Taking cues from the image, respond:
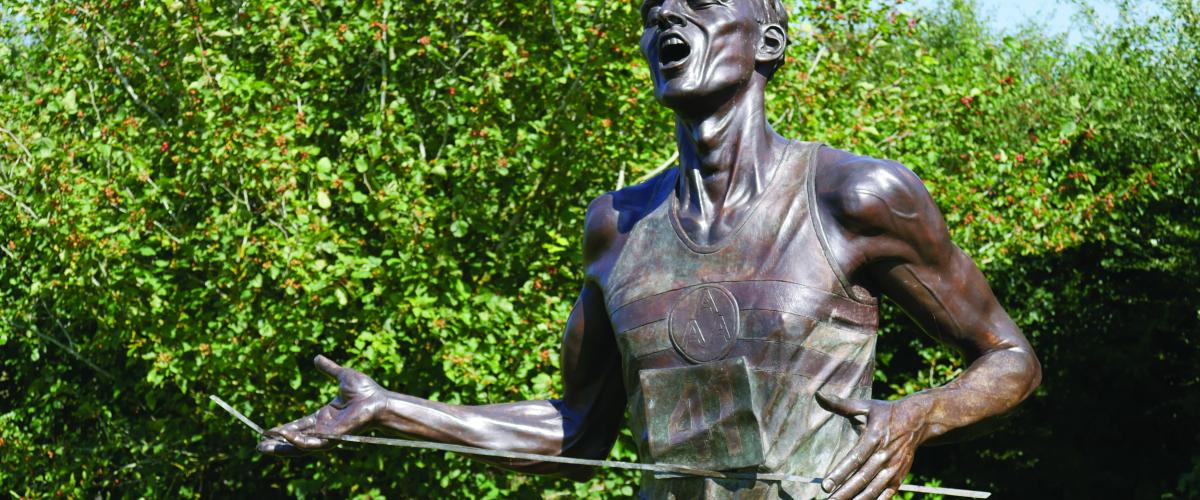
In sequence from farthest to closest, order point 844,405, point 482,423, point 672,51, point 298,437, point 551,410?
1. point 551,410
2. point 482,423
3. point 672,51
4. point 298,437
5. point 844,405

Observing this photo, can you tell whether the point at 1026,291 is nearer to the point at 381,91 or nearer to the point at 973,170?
the point at 973,170

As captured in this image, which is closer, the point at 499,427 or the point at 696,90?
the point at 696,90

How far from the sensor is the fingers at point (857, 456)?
338 cm

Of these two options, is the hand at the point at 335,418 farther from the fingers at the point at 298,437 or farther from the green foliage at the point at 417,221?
the green foliage at the point at 417,221

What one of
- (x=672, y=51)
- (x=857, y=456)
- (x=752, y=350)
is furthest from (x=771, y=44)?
(x=857, y=456)

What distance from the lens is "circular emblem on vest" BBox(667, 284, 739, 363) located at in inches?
150

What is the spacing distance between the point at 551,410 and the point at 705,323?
68 cm

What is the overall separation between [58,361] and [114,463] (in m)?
2.04

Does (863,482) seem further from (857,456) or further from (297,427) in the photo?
(297,427)

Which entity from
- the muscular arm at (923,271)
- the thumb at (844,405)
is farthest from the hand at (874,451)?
the muscular arm at (923,271)

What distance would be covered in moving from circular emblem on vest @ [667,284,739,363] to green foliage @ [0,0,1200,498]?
834 cm

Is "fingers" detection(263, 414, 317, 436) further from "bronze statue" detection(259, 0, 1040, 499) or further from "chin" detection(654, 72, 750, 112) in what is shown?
"chin" detection(654, 72, 750, 112)

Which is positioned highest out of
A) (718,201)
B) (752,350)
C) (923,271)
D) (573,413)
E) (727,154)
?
(727,154)

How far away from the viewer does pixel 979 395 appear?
3.70 m
